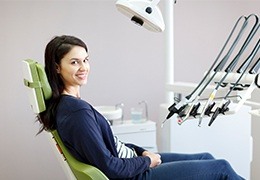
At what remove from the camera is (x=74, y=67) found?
1.69m

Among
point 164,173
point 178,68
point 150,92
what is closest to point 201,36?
point 178,68

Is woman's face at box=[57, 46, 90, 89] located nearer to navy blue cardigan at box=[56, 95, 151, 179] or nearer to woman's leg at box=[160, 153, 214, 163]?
navy blue cardigan at box=[56, 95, 151, 179]

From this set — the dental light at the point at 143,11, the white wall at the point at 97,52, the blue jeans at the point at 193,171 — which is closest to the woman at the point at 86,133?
the blue jeans at the point at 193,171

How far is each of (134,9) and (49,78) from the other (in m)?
0.53

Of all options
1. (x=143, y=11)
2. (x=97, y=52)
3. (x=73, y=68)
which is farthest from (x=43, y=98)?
(x=97, y=52)

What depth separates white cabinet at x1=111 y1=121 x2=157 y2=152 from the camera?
279 cm

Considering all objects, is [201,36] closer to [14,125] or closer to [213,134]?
[213,134]

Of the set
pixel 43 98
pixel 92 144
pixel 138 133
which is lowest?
pixel 138 133

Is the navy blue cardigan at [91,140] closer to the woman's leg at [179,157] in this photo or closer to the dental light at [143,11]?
the woman's leg at [179,157]

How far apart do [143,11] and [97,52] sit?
194cm

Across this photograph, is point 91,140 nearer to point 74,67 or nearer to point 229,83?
point 74,67

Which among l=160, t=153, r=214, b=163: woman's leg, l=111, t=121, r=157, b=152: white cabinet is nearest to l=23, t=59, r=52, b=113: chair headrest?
l=160, t=153, r=214, b=163: woman's leg

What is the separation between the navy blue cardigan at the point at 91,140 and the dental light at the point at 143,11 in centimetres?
44

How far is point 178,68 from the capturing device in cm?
371
